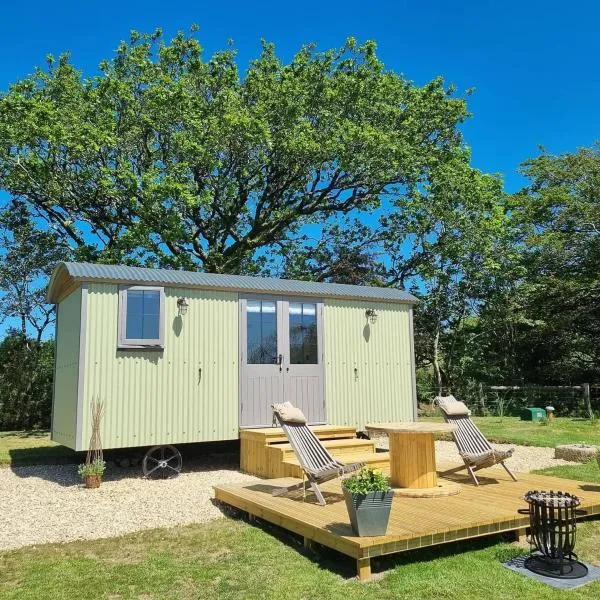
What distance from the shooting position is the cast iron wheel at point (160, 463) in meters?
8.16

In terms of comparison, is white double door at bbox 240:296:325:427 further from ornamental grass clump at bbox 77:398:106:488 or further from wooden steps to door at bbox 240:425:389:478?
ornamental grass clump at bbox 77:398:106:488

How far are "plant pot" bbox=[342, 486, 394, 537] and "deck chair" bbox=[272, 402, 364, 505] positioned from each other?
1.23 metres

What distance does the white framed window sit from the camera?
26.4 ft

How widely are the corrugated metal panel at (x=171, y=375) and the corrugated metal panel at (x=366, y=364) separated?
1.80 m

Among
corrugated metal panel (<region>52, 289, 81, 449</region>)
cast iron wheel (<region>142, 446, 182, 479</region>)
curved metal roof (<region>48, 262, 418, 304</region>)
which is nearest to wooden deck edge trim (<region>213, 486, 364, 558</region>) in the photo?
cast iron wheel (<region>142, 446, 182, 479</region>)

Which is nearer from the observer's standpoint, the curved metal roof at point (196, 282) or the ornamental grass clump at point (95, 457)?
the ornamental grass clump at point (95, 457)

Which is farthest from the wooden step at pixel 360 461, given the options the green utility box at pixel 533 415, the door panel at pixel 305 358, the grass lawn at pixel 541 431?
the green utility box at pixel 533 415

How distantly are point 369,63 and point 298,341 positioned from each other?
12.0 metres

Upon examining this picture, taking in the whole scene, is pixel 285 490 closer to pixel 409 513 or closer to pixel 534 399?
pixel 409 513

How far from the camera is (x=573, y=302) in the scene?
19.9m

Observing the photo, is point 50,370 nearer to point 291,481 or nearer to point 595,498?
point 291,481

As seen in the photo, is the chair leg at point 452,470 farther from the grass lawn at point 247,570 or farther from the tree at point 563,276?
the tree at point 563,276

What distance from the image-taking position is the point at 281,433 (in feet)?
27.1

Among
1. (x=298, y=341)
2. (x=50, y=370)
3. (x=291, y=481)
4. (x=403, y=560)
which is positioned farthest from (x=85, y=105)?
(x=403, y=560)
